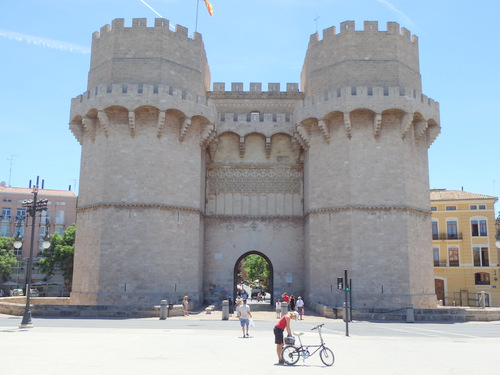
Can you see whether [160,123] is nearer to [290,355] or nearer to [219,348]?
[219,348]

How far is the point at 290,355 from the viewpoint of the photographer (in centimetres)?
1026

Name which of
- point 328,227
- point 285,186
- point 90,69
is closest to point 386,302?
point 328,227

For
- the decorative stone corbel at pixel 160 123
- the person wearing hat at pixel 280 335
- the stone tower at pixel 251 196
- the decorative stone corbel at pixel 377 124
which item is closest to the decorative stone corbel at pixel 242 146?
the stone tower at pixel 251 196

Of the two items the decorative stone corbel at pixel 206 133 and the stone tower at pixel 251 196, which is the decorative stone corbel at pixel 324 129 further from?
the decorative stone corbel at pixel 206 133

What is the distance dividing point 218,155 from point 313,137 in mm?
6383

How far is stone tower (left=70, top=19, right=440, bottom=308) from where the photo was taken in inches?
984

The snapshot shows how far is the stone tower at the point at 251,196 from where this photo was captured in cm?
2500

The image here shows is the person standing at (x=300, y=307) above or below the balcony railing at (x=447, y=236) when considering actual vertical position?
below

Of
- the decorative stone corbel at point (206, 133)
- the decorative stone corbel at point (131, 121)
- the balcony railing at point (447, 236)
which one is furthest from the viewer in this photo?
the balcony railing at point (447, 236)

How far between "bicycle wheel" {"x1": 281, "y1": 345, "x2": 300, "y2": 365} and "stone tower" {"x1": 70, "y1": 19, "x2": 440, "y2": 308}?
14.8 metres

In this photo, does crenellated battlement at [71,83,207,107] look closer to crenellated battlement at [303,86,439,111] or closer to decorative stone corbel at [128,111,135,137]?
decorative stone corbel at [128,111,135,137]

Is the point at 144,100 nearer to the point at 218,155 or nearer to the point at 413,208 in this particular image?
the point at 218,155

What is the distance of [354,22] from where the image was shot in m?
27.4

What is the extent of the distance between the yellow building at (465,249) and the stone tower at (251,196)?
46.8ft
